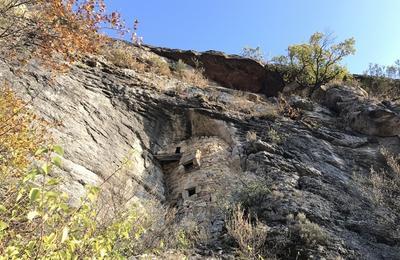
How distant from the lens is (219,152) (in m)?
12.9

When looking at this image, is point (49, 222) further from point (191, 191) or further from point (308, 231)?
point (191, 191)

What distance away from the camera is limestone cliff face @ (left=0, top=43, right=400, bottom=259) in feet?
30.1

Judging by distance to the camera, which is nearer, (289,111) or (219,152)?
(219,152)

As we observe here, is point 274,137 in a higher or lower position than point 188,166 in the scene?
higher

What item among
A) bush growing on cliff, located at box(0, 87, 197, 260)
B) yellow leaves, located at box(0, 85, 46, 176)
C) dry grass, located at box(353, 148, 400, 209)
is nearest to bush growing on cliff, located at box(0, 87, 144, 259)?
bush growing on cliff, located at box(0, 87, 197, 260)

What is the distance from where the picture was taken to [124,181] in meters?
10.3

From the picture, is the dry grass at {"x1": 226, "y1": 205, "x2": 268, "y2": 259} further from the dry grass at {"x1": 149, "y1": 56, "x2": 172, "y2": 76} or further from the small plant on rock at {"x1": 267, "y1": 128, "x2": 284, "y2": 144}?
the dry grass at {"x1": 149, "y1": 56, "x2": 172, "y2": 76}

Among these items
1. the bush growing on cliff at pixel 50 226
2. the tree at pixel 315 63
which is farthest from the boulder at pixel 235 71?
the bush growing on cliff at pixel 50 226

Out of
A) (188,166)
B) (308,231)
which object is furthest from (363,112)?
(308,231)

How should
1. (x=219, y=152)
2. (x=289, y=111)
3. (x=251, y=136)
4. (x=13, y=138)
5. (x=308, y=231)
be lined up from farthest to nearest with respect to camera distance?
(x=289, y=111) → (x=251, y=136) → (x=219, y=152) → (x=308, y=231) → (x=13, y=138)

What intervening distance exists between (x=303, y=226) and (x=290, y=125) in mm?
6923

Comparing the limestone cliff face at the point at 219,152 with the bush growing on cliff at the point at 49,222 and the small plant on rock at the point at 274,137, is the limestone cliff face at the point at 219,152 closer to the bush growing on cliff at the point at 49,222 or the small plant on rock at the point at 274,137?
the small plant on rock at the point at 274,137

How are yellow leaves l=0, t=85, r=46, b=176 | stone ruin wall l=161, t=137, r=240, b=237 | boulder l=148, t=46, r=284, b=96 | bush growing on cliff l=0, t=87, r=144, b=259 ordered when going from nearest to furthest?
Answer: bush growing on cliff l=0, t=87, r=144, b=259
yellow leaves l=0, t=85, r=46, b=176
stone ruin wall l=161, t=137, r=240, b=237
boulder l=148, t=46, r=284, b=96

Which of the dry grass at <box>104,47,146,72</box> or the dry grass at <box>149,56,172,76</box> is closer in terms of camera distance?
the dry grass at <box>104,47,146,72</box>
